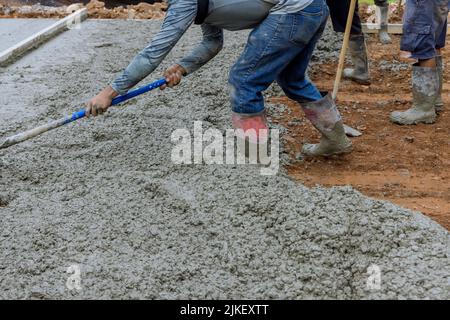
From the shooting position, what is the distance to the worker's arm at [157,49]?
115 inches

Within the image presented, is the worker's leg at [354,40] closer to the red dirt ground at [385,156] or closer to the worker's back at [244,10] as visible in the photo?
the red dirt ground at [385,156]

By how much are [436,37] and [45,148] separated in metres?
2.73

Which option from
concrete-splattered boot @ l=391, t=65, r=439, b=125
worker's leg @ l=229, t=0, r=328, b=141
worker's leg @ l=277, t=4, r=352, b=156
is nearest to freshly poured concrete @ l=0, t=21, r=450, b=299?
worker's leg @ l=229, t=0, r=328, b=141

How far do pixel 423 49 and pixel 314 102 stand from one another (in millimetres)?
1051

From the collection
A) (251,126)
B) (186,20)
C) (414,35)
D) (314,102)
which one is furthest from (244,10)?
(414,35)

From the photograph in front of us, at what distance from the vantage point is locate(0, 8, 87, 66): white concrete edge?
604 centimetres

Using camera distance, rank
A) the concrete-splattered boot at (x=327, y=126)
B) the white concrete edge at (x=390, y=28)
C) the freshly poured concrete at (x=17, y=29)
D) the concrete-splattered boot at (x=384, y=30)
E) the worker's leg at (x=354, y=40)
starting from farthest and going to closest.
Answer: the white concrete edge at (x=390, y=28)
the freshly poured concrete at (x=17, y=29)
the concrete-splattered boot at (x=384, y=30)
the worker's leg at (x=354, y=40)
the concrete-splattered boot at (x=327, y=126)

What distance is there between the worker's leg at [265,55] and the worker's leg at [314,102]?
0.07m

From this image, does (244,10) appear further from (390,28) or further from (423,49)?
(390,28)

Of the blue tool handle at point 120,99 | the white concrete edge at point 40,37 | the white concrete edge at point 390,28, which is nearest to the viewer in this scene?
the blue tool handle at point 120,99

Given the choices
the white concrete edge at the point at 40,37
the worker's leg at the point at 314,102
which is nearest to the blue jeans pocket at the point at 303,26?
the worker's leg at the point at 314,102

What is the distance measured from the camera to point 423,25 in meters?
4.09

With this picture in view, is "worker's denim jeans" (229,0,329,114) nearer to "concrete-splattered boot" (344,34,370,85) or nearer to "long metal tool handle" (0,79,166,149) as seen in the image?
"long metal tool handle" (0,79,166,149)
